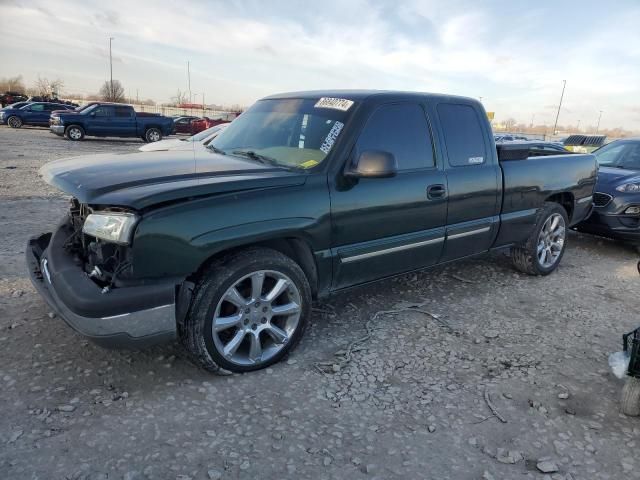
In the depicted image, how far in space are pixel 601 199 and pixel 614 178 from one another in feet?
1.38

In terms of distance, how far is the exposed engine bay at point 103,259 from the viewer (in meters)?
2.63

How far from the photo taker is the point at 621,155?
24.7 ft

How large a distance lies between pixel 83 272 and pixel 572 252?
6.08 metres

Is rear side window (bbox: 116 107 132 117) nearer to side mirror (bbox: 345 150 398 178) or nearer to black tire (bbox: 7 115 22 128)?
black tire (bbox: 7 115 22 128)

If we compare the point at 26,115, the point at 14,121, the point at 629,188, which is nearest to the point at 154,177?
the point at 629,188

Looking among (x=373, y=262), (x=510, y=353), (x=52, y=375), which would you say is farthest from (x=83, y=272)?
(x=510, y=353)

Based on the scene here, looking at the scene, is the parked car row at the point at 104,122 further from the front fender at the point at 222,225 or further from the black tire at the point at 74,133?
the front fender at the point at 222,225

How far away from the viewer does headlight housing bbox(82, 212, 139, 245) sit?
2.55 metres

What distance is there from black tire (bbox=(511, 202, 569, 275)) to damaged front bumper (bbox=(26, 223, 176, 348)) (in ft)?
12.7

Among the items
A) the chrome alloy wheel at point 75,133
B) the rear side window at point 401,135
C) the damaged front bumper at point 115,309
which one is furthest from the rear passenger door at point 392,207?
the chrome alloy wheel at point 75,133

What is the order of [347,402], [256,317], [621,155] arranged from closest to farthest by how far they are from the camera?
[347,402] < [256,317] < [621,155]

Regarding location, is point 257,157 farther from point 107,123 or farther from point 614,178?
point 107,123

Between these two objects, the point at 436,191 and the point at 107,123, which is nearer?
the point at 436,191

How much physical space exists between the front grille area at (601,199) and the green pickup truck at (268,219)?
257 cm
